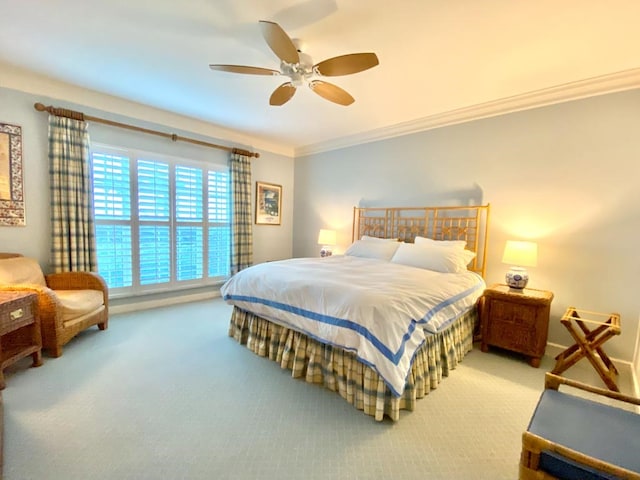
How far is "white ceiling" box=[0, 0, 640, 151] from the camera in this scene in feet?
6.08

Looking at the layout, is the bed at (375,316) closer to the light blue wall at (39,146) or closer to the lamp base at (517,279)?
the lamp base at (517,279)

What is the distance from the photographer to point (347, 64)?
202 centimetres

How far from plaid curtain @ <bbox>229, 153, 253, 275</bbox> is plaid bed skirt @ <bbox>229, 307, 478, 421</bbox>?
183cm

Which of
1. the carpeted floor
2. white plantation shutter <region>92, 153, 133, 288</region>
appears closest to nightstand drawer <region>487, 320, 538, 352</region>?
the carpeted floor

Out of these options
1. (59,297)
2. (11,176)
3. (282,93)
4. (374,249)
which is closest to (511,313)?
A: (374,249)

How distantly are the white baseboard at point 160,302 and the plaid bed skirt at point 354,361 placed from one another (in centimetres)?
175

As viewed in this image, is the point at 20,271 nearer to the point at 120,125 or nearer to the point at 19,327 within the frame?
the point at 19,327

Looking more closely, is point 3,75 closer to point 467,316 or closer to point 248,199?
point 248,199

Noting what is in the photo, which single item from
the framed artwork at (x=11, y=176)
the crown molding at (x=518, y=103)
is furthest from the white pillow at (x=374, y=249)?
the framed artwork at (x=11, y=176)

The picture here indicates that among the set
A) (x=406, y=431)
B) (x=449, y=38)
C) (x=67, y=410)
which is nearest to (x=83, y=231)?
(x=67, y=410)

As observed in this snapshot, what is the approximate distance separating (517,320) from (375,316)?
179cm

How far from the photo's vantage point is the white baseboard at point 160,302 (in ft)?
12.1

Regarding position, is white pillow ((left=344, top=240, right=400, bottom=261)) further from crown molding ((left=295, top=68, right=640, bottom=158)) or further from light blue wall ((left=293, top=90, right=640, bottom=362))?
crown molding ((left=295, top=68, right=640, bottom=158))

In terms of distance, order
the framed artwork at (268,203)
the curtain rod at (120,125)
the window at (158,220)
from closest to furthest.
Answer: the curtain rod at (120,125), the window at (158,220), the framed artwork at (268,203)
